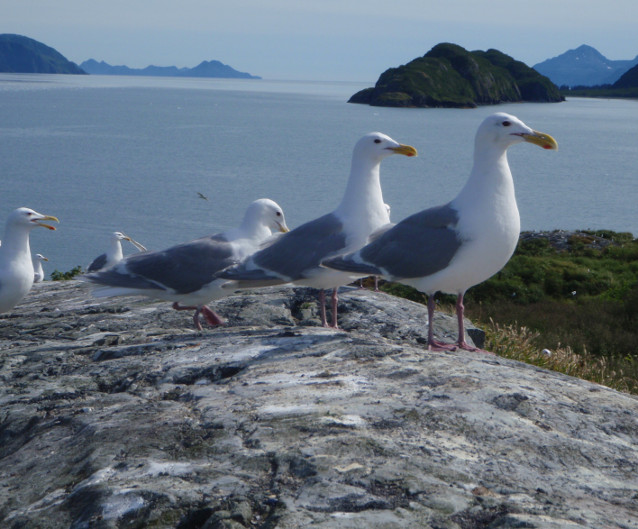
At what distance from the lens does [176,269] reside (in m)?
7.39

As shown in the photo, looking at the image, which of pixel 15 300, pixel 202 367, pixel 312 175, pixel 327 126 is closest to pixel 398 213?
pixel 312 175

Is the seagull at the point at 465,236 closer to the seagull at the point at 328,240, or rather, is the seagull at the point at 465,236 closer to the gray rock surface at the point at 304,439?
the seagull at the point at 328,240

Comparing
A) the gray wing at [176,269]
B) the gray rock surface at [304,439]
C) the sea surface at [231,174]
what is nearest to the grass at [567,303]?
the gray wing at [176,269]

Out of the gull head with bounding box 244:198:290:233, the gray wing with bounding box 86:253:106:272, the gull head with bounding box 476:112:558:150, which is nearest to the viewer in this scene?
the gull head with bounding box 476:112:558:150

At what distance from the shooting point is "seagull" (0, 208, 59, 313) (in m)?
8.70

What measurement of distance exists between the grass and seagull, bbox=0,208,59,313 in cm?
565

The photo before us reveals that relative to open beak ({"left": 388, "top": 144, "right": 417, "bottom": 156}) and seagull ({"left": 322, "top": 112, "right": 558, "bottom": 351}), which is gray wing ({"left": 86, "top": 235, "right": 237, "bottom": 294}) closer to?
seagull ({"left": 322, "top": 112, "right": 558, "bottom": 351})

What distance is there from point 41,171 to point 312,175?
15910 mm

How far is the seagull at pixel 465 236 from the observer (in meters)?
5.86

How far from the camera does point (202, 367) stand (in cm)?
477

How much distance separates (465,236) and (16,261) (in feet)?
18.9

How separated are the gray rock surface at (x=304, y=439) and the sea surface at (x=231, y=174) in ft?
63.9

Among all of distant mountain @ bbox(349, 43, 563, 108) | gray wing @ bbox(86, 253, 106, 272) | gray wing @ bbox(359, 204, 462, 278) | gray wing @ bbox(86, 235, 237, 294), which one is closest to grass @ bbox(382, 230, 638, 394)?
gray wing @ bbox(359, 204, 462, 278)

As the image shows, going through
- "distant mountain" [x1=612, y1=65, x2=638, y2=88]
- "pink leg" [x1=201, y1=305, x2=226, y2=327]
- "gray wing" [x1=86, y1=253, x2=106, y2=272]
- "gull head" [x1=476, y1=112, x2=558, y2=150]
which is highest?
"distant mountain" [x1=612, y1=65, x2=638, y2=88]
